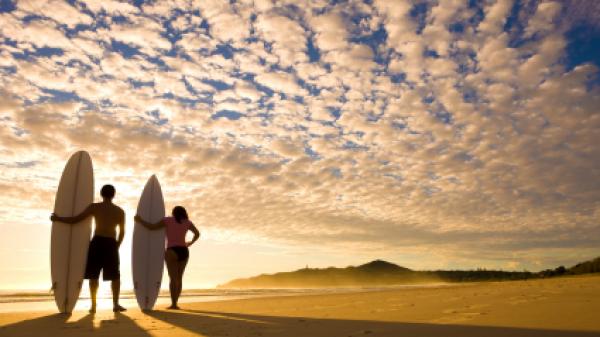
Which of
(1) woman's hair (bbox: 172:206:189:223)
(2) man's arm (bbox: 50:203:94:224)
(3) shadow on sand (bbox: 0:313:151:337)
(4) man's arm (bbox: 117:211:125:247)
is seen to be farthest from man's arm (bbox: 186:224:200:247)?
(3) shadow on sand (bbox: 0:313:151:337)

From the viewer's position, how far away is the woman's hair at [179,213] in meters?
8.52

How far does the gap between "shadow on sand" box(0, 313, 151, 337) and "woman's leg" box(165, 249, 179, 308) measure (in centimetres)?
235

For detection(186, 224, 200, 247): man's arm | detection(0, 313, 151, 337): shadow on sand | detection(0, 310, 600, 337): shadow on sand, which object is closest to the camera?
detection(0, 310, 600, 337): shadow on sand

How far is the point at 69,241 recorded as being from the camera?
7652mm

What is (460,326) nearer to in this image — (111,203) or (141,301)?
(111,203)

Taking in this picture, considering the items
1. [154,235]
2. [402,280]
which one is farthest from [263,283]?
[154,235]

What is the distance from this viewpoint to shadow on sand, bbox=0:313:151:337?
4.51 metres

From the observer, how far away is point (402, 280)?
8794 cm

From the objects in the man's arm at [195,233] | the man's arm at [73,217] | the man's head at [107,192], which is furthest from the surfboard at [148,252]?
the man's head at [107,192]

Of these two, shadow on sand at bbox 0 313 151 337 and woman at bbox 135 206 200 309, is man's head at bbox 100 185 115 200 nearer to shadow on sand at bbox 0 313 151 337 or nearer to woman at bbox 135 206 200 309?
woman at bbox 135 206 200 309

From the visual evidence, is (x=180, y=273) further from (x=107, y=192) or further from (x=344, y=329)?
(x=344, y=329)

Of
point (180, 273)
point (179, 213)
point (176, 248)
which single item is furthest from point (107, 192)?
point (180, 273)

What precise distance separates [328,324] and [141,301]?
15.7 ft

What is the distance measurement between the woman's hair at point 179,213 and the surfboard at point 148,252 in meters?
0.96
